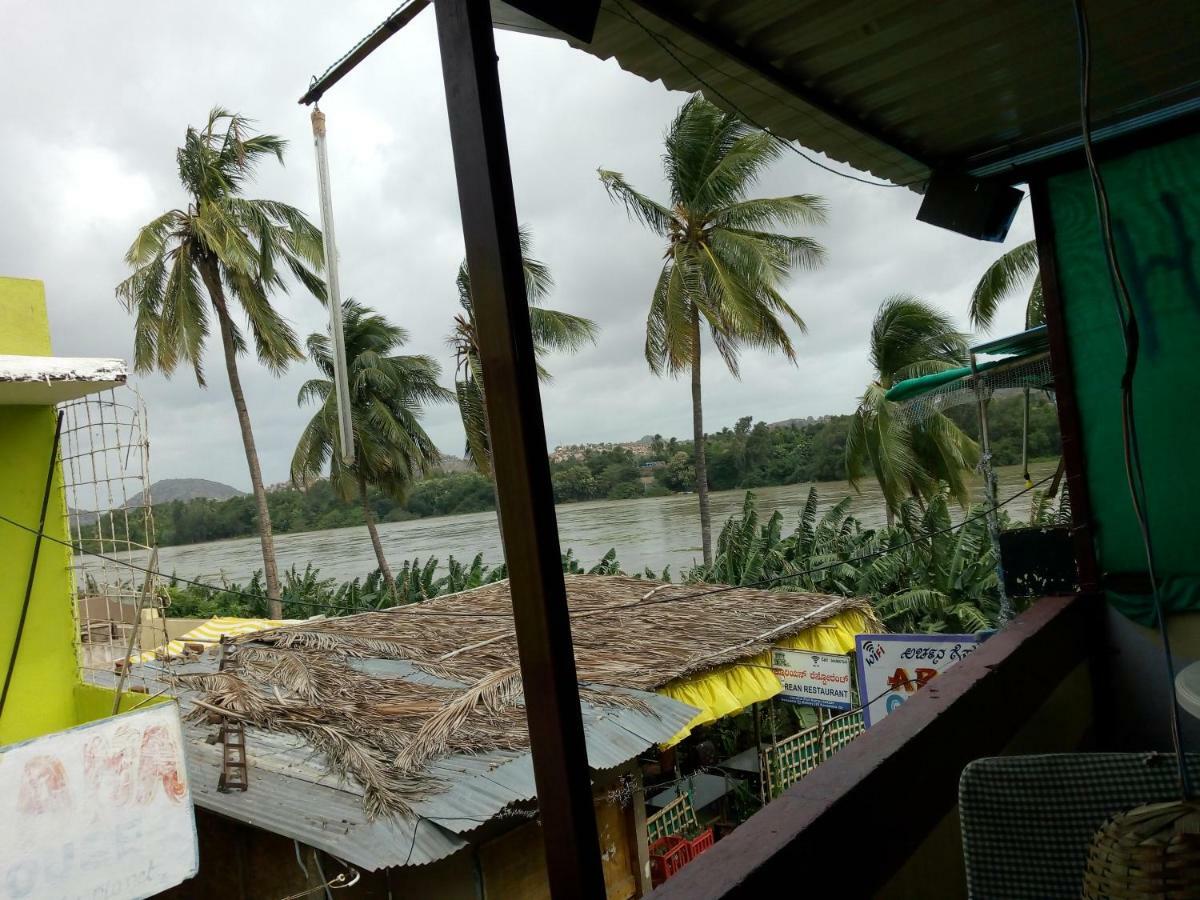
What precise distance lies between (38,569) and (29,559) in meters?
0.09

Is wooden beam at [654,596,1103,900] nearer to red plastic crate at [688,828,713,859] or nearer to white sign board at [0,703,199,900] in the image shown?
white sign board at [0,703,199,900]

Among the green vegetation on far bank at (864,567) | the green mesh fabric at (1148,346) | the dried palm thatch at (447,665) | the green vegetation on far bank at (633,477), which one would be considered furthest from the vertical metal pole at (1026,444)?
the green vegetation on far bank at (633,477)

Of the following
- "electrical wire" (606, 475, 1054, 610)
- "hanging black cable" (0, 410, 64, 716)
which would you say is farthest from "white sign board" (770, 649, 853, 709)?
"hanging black cable" (0, 410, 64, 716)

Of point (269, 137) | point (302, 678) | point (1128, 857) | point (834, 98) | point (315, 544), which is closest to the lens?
point (1128, 857)

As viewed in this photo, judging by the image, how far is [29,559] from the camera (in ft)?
18.4

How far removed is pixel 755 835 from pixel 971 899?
1.26 feet

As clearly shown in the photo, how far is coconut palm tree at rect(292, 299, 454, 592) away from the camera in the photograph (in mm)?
22578

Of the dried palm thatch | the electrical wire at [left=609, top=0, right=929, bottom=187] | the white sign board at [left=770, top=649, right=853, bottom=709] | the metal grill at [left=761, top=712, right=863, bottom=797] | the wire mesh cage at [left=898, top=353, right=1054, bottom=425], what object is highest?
the electrical wire at [left=609, top=0, right=929, bottom=187]

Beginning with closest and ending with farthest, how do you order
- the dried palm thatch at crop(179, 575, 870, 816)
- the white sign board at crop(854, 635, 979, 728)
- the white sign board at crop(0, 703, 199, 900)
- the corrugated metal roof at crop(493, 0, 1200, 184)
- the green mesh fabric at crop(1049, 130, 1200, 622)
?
the corrugated metal roof at crop(493, 0, 1200, 184), the green mesh fabric at crop(1049, 130, 1200, 622), the white sign board at crop(0, 703, 199, 900), the white sign board at crop(854, 635, 979, 728), the dried palm thatch at crop(179, 575, 870, 816)

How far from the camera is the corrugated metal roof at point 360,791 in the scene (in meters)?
4.52

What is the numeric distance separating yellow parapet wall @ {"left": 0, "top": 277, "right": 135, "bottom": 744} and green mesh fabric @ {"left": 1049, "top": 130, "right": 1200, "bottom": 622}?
18.7 feet

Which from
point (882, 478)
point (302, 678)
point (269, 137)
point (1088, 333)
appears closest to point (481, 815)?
point (302, 678)

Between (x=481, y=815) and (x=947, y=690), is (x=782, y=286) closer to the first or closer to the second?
(x=481, y=815)

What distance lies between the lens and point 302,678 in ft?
22.7
